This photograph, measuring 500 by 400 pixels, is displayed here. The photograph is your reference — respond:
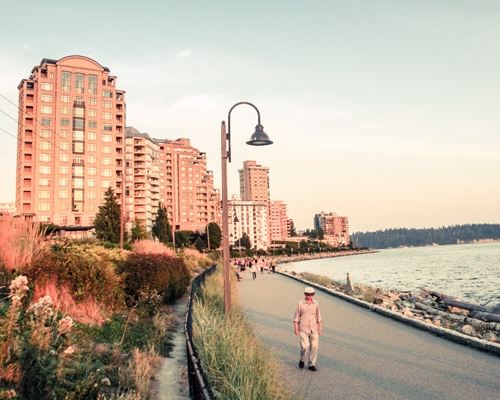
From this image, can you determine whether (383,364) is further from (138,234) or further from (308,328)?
(138,234)

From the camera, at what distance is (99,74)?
86.7 metres

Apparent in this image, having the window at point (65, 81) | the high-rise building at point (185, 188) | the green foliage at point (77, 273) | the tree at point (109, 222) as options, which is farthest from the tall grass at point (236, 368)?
the high-rise building at point (185, 188)

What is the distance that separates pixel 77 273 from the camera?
10242mm

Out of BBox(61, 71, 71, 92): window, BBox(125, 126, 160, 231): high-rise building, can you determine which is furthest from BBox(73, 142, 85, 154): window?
BBox(125, 126, 160, 231): high-rise building

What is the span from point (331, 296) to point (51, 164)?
7345 cm

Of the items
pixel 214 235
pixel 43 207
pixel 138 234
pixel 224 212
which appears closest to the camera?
pixel 224 212

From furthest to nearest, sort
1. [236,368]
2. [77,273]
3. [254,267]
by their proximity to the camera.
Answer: [254,267] < [77,273] < [236,368]

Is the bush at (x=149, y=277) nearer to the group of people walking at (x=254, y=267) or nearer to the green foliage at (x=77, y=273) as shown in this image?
the green foliage at (x=77, y=273)

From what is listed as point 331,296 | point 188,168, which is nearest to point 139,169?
point 188,168

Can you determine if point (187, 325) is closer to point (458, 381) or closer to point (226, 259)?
point (226, 259)

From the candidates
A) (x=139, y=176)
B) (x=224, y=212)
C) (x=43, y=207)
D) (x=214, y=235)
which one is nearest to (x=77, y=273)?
(x=224, y=212)

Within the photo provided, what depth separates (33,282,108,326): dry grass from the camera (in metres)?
9.12

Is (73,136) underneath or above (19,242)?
above

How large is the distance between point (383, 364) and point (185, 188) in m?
131
